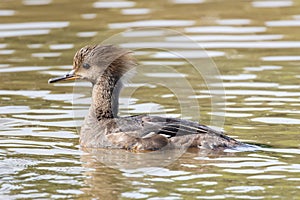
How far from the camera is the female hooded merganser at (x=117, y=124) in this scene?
9.84 m

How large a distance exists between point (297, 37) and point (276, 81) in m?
2.88

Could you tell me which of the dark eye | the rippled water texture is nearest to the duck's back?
the rippled water texture

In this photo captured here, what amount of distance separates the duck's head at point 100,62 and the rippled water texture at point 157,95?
84cm

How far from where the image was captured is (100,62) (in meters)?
10.6

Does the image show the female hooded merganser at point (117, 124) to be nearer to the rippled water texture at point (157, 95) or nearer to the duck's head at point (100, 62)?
the duck's head at point (100, 62)

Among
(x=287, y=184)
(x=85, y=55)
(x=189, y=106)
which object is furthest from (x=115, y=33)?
(x=287, y=184)

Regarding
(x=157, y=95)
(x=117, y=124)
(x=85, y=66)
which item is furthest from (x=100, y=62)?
(x=157, y=95)

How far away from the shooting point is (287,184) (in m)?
8.35

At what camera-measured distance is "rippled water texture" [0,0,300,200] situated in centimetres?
854

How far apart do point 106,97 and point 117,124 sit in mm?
526

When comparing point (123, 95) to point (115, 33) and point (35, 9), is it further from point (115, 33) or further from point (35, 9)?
point (35, 9)

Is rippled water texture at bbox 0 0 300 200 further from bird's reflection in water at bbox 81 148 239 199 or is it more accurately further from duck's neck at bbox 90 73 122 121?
duck's neck at bbox 90 73 122 121

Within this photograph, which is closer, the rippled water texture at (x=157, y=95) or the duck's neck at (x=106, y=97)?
the rippled water texture at (x=157, y=95)

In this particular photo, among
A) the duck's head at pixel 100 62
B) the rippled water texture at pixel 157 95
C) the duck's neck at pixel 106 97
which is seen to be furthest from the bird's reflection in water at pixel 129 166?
the duck's head at pixel 100 62
